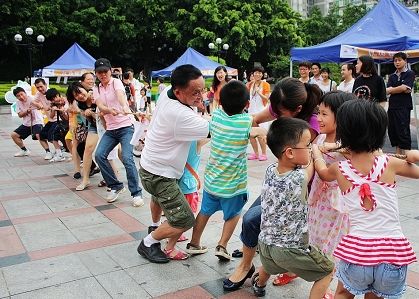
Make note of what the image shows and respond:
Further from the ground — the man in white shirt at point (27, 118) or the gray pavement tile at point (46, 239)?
the man in white shirt at point (27, 118)

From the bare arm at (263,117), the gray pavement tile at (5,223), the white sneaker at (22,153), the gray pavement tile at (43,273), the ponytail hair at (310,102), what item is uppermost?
the ponytail hair at (310,102)

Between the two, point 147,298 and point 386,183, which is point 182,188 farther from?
A: point 386,183

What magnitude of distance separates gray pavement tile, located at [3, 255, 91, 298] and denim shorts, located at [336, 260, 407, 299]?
6.44 feet

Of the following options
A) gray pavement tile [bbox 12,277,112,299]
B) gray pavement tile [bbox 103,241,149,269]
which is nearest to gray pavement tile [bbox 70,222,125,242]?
gray pavement tile [bbox 103,241,149,269]

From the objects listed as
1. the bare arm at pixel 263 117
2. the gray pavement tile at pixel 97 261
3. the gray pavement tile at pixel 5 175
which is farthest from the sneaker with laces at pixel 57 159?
the bare arm at pixel 263 117

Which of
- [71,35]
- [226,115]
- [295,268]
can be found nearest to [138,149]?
[226,115]

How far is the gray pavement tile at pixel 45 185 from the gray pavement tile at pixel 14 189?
8 cm

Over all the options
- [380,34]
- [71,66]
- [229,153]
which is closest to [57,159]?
[229,153]

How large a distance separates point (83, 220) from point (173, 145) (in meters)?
1.86

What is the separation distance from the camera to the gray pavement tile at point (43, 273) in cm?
312

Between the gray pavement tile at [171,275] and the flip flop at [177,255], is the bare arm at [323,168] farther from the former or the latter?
the flip flop at [177,255]

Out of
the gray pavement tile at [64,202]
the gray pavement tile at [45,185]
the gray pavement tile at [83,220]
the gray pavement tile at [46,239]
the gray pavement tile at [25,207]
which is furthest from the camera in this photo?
the gray pavement tile at [45,185]

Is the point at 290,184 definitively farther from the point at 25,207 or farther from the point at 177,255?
the point at 25,207

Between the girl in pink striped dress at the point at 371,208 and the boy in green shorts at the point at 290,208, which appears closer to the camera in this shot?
the girl in pink striped dress at the point at 371,208
